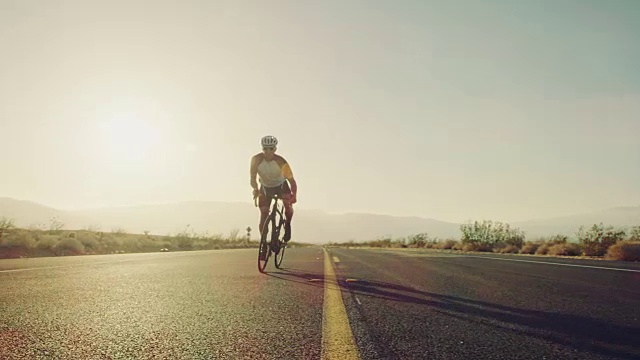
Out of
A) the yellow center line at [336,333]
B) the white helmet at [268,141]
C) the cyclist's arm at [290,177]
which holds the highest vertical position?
the white helmet at [268,141]

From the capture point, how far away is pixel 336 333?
10.4ft

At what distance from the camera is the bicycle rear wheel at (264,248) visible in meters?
8.47

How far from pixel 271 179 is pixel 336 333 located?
226 inches

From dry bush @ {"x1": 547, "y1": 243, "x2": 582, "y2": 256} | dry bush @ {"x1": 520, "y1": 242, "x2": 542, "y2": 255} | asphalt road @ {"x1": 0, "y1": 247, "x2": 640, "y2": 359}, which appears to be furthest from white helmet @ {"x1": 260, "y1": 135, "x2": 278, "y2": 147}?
dry bush @ {"x1": 520, "y1": 242, "x2": 542, "y2": 255}

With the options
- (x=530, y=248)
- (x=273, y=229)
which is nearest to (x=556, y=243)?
(x=530, y=248)

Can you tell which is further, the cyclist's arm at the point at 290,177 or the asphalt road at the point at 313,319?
the cyclist's arm at the point at 290,177

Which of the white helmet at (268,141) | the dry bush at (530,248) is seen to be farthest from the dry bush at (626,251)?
the white helmet at (268,141)

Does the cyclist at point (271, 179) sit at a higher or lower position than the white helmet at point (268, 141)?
lower

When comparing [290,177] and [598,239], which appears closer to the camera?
[290,177]

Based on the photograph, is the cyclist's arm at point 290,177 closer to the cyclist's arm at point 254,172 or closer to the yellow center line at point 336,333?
the cyclist's arm at point 254,172

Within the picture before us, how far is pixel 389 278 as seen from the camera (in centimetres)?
716

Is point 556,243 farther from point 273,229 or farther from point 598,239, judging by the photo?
point 273,229

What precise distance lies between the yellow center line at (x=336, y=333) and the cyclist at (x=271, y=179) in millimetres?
3922

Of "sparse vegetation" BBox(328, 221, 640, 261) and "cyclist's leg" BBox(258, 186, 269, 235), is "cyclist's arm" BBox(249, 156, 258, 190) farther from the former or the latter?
"sparse vegetation" BBox(328, 221, 640, 261)
